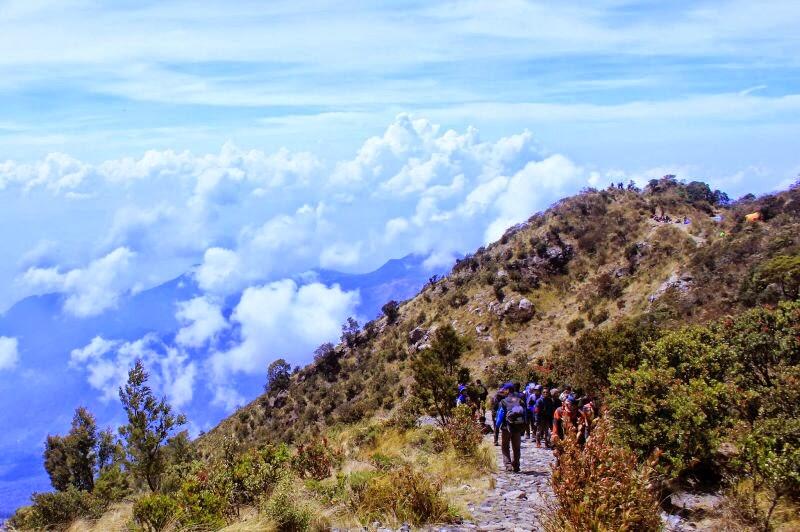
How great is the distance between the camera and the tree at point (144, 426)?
50.0 ft

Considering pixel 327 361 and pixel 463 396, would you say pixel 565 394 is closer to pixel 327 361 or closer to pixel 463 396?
pixel 463 396

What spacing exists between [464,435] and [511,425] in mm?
1298

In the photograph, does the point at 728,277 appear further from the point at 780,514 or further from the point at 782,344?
the point at 780,514

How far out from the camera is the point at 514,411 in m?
12.9

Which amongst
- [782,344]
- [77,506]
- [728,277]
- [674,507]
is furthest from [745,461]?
[728,277]

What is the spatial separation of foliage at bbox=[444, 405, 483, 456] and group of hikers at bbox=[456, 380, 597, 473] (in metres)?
0.61

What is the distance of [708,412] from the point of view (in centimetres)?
935

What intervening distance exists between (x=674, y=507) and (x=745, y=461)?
56.4 inches

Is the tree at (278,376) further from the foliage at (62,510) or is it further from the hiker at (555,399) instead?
the hiker at (555,399)

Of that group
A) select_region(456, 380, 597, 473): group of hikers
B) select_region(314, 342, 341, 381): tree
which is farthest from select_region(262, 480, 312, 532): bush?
select_region(314, 342, 341, 381): tree

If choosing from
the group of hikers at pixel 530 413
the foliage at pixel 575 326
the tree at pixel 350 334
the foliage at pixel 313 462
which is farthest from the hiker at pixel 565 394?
the tree at pixel 350 334

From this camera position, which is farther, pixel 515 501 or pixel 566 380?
pixel 566 380

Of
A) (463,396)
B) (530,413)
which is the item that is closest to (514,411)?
(530,413)

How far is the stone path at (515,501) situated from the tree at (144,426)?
9044mm
